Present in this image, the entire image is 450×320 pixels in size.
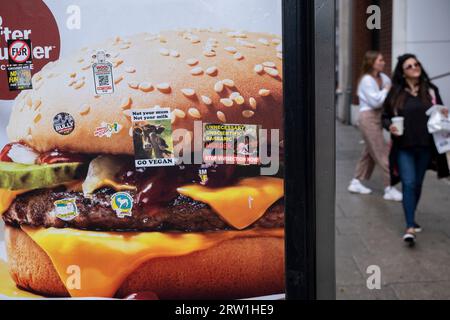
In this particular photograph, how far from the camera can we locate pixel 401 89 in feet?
18.1

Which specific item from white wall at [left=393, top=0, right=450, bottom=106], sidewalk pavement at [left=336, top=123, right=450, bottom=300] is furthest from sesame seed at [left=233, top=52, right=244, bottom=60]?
white wall at [left=393, top=0, right=450, bottom=106]

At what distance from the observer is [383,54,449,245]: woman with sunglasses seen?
5406 millimetres

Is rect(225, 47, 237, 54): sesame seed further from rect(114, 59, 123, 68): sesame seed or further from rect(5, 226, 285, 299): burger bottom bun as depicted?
rect(5, 226, 285, 299): burger bottom bun

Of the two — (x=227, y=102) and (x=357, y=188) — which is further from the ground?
(x=227, y=102)

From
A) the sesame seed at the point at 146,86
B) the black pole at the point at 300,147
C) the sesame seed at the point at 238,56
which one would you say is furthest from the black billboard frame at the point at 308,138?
the sesame seed at the point at 146,86

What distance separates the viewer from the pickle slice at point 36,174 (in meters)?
2.64

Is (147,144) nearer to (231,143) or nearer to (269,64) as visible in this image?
(231,143)

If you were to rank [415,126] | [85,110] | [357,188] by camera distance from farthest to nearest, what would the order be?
[357,188] < [415,126] < [85,110]

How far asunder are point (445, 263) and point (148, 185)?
3.51 meters

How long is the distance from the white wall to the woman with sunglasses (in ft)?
13.0

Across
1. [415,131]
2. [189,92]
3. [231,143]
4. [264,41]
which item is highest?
[264,41]

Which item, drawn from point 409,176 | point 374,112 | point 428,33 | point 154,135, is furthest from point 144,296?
point 428,33

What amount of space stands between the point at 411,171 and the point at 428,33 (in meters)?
4.98

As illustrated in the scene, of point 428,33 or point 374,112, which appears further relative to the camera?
point 428,33
